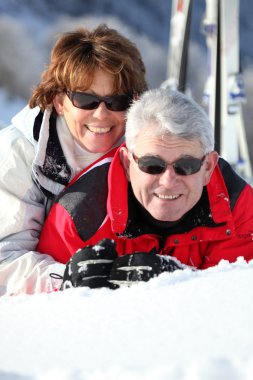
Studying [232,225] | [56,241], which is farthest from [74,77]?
[232,225]

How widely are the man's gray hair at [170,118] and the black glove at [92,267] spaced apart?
43 cm

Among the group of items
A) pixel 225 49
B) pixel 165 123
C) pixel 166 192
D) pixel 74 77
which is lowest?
pixel 166 192

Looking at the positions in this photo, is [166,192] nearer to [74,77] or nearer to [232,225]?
[232,225]

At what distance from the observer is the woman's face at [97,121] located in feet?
7.97

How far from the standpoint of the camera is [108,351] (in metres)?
1.12

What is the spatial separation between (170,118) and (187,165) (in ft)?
0.62

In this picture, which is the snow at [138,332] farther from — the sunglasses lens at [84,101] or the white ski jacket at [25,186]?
the sunglasses lens at [84,101]

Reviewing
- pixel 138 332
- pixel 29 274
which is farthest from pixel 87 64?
pixel 138 332

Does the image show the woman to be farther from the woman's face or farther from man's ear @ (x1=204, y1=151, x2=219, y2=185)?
man's ear @ (x1=204, y1=151, x2=219, y2=185)

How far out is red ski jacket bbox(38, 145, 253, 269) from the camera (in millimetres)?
2176

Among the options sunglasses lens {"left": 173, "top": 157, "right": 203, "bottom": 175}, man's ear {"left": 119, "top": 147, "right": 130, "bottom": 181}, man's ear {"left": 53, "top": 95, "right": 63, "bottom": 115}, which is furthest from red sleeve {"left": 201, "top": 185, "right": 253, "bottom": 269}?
man's ear {"left": 53, "top": 95, "right": 63, "bottom": 115}

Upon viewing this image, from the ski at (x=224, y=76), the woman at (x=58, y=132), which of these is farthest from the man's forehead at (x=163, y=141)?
the ski at (x=224, y=76)

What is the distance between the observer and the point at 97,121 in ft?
8.05

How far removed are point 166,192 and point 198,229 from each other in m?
0.26
